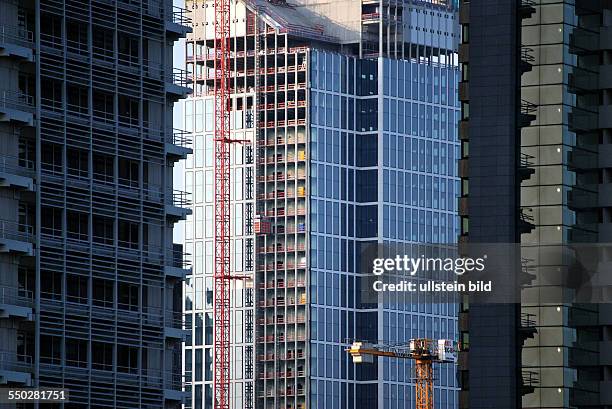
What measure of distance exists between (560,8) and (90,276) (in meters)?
35.1

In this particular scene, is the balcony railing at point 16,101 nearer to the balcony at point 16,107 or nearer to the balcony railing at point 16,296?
the balcony at point 16,107

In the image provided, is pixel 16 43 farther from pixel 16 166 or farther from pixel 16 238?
pixel 16 238

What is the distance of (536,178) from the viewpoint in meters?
146

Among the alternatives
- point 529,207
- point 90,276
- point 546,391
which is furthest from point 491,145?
point 90,276

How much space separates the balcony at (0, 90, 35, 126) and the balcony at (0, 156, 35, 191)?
2434 millimetres

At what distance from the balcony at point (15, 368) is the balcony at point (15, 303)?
230 centimetres

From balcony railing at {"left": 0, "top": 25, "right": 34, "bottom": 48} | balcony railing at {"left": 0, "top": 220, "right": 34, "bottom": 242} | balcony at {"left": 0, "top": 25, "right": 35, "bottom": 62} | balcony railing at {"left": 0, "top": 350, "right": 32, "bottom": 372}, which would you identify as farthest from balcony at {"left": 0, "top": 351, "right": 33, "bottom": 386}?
balcony railing at {"left": 0, "top": 25, "right": 34, "bottom": 48}

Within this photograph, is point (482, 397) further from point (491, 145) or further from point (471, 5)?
point (471, 5)

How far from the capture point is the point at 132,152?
149125 mm

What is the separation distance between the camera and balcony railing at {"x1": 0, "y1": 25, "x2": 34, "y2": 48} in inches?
5482

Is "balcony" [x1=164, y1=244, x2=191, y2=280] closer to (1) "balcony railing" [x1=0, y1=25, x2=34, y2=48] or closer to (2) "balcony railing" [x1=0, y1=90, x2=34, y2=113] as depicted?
(2) "balcony railing" [x1=0, y1=90, x2=34, y2=113]

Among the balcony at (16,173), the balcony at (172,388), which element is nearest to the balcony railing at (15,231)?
the balcony at (16,173)

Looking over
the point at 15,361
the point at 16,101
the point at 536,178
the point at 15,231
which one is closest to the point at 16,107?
the point at 16,101

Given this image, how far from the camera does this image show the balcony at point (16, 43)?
455 feet
